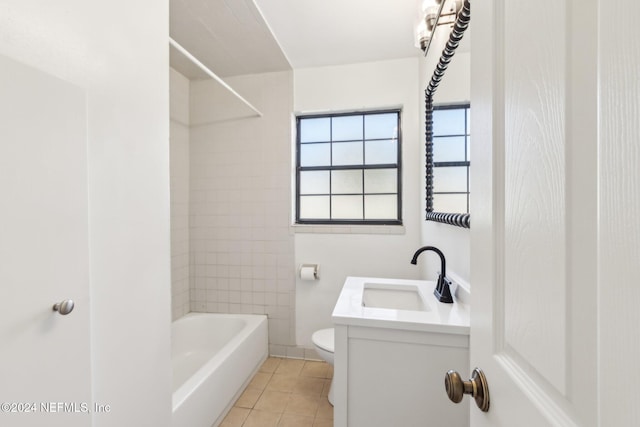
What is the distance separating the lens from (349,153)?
246cm

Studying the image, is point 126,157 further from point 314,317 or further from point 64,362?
point 314,317

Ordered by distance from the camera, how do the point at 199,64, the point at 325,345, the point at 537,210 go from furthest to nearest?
the point at 325,345 → the point at 199,64 → the point at 537,210

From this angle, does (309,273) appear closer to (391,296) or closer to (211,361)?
(391,296)

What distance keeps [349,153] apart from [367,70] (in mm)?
679

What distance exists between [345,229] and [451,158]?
3.54 ft

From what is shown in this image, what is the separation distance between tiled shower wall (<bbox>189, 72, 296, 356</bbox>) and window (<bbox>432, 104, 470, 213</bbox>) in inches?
47.1

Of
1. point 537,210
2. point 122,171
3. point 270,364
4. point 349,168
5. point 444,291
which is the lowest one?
point 270,364

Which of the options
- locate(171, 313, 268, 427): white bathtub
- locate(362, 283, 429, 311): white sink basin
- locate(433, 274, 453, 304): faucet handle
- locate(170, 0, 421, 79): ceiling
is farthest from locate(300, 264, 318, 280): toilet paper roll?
locate(170, 0, 421, 79): ceiling

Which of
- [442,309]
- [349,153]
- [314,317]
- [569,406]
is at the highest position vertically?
[349,153]

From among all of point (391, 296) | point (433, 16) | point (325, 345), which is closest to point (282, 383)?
point (325, 345)

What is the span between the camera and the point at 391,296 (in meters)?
1.66

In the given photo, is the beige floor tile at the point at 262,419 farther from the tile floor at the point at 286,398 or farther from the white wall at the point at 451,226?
the white wall at the point at 451,226

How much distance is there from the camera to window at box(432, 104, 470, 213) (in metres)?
1.26

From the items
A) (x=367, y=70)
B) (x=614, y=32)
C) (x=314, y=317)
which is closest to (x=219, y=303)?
(x=314, y=317)
